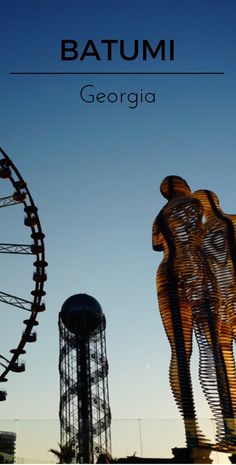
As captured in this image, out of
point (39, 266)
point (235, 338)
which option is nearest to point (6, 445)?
point (235, 338)

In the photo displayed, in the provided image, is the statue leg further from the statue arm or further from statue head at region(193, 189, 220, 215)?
statue head at region(193, 189, 220, 215)

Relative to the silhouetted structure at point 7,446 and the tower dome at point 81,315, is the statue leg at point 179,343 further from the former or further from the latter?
the tower dome at point 81,315

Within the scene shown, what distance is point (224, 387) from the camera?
69.2 feet

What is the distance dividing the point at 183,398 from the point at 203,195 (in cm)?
925

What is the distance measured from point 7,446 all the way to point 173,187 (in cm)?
1273

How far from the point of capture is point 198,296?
22031 millimetres

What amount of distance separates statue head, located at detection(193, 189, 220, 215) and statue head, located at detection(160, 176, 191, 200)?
0.59m

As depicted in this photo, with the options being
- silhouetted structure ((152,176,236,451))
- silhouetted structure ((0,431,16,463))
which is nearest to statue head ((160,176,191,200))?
silhouetted structure ((152,176,236,451))

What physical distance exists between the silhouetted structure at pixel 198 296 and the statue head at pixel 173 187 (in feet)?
0.15

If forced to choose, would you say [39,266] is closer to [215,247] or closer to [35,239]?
[35,239]

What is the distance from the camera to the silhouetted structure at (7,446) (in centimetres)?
1734

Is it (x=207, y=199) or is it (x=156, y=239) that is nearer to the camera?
(x=156, y=239)

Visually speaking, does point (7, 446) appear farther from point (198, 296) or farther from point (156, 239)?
point (156, 239)

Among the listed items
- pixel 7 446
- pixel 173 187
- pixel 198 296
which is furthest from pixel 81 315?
pixel 7 446
